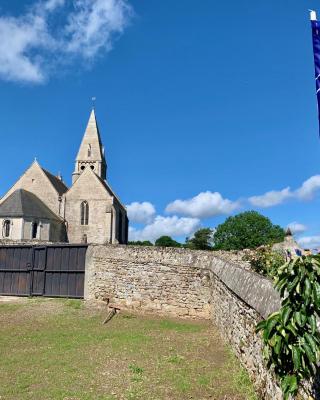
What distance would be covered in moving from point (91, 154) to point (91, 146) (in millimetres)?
1365

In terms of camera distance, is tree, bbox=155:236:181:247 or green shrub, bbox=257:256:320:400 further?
tree, bbox=155:236:181:247

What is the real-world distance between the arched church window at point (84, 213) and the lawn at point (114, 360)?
32.3 m

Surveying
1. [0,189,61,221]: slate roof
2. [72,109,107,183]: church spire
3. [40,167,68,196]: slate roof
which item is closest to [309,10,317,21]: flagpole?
[0,189,61,221]: slate roof

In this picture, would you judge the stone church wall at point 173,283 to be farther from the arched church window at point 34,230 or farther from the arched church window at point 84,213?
the arched church window at point 84,213

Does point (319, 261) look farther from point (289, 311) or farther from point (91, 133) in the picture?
point (91, 133)

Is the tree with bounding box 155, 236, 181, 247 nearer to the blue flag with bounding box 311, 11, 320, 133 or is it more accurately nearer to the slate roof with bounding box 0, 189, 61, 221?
the slate roof with bounding box 0, 189, 61, 221

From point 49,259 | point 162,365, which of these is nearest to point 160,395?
point 162,365

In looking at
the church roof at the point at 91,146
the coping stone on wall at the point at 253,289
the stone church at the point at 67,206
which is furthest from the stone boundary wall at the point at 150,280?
the church roof at the point at 91,146

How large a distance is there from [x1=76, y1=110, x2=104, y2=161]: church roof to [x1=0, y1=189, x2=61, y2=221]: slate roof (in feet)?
46.3

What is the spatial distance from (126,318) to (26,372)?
5476 millimetres

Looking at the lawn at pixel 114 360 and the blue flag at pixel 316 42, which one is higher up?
the blue flag at pixel 316 42

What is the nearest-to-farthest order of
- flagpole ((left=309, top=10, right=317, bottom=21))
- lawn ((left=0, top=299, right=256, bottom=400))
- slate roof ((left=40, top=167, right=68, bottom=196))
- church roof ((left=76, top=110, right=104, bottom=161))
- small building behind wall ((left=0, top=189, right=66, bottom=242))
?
1. flagpole ((left=309, top=10, right=317, bottom=21))
2. lawn ((left=0, top=299, right=256, bottom=400))
3. small building behind wall ((left=0, top=189, right=66, bottom=242))
4. slate roof ((left=40, top=167, right=68, bottom=196))
5. church roof ((left=76, top=110, right=104, bottom=161))

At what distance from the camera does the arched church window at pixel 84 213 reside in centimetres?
4497

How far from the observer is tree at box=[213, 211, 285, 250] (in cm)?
6588
